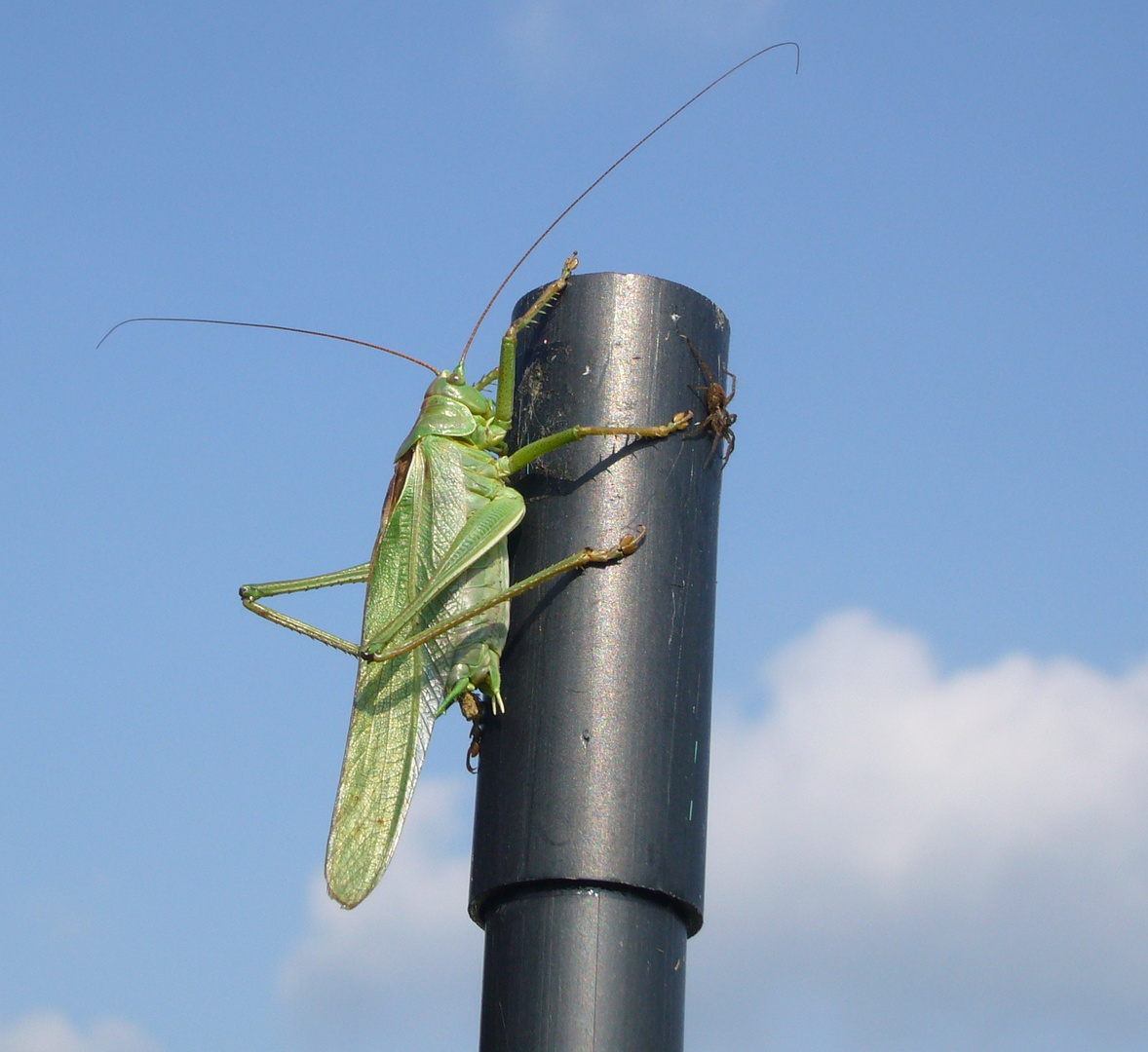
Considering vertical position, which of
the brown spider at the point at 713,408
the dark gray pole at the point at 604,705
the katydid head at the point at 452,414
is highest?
the katydid head at the point at 452,414

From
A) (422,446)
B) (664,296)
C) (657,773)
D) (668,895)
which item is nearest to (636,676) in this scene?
(657,773)

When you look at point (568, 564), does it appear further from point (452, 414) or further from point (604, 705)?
point (452, 414)

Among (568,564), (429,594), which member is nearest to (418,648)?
(429,594)

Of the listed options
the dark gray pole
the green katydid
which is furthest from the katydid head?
the dark gray pole

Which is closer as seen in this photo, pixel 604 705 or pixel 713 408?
pixel 604 705

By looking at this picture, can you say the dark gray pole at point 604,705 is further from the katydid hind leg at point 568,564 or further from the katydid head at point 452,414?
the katydid head at point 452,414

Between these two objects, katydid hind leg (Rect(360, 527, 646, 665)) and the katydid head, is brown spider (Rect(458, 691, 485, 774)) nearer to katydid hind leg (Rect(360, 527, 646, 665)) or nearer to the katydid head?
katydid hind leg (Rect(360, 527, 646, 665))

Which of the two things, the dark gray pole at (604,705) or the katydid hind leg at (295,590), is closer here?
the dark gray pole at (604,705)

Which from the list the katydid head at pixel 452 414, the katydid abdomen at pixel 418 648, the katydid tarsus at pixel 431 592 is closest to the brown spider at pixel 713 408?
the katydid tarsus at pixel 431 592
